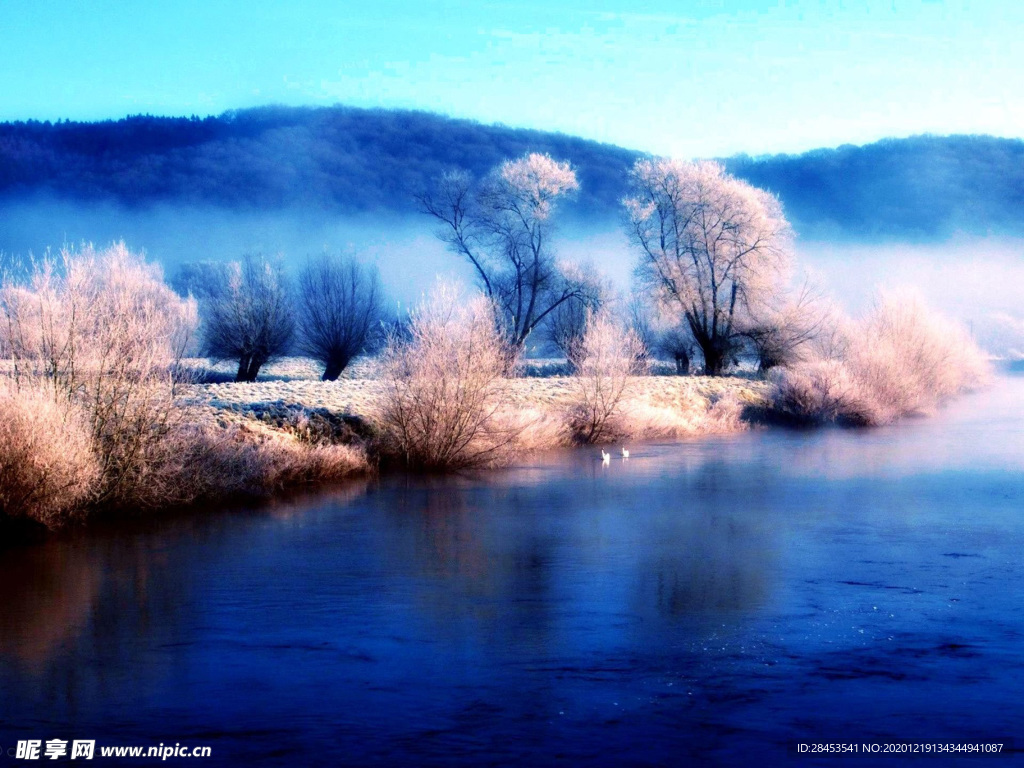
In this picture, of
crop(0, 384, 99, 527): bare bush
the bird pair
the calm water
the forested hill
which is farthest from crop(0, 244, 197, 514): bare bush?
the forested hill

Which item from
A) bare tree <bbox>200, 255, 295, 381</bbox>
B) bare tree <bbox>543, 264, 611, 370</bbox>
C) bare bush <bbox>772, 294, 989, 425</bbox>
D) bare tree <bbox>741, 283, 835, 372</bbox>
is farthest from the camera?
bare tree <bbox>543, 264, 611, 370</bbox>

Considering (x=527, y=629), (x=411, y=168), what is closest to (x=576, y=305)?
(x=527, y=629)

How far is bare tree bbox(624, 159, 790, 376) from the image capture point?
36250 millimetres

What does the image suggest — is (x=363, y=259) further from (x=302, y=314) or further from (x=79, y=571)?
(x=79, y=571)

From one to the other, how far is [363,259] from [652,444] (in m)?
20.4

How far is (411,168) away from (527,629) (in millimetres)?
101064

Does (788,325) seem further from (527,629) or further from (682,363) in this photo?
(527,629)

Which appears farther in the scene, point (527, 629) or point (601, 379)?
point (601, 379)

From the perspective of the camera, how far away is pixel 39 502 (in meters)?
13.5

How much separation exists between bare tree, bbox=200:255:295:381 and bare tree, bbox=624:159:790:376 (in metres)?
13.9

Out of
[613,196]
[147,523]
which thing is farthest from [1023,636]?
[613,196]

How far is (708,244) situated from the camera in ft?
121

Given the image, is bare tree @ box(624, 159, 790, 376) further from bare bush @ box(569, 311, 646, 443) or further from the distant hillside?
the distant hillside

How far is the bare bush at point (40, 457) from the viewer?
13.0 meters
